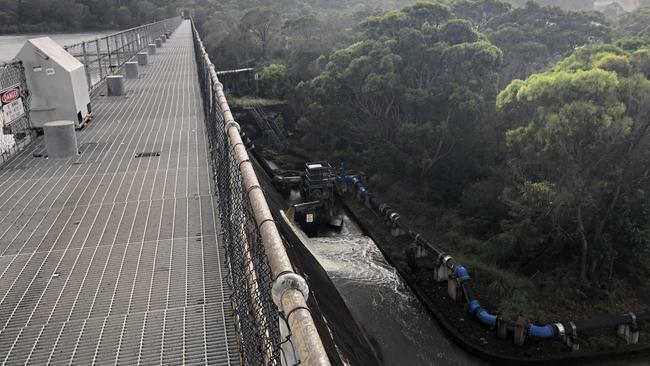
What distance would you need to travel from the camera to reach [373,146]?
22.8 metres

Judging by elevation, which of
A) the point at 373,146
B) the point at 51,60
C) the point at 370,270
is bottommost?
the point at 370,270

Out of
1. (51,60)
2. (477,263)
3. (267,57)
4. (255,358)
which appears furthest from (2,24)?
(255,358)

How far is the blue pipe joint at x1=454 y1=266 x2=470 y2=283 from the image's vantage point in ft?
44.4

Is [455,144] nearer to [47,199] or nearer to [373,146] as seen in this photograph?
[373,146]

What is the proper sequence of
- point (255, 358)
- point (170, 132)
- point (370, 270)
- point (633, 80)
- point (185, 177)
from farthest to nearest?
point (370, 270)
point (633, 80)
point (170, 132)
point (185, 177)
point (255, 358)

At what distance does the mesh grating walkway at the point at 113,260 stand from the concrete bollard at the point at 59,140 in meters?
0.22

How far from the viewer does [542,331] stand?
1180cm

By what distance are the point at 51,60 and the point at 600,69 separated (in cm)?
1168

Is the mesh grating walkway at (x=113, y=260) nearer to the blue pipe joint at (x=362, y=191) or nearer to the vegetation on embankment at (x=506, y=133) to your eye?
the vegetation on embankment at (x=506, y=133)

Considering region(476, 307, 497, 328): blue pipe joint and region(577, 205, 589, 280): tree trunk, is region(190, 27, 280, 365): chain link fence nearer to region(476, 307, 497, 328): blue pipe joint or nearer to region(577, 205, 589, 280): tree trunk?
region(476, 307, 497, 328): blue pipe joint

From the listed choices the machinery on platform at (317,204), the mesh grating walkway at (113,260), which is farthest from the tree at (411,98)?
the mesh grating walkway at (113,260)

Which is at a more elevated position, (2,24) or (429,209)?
(2,24)

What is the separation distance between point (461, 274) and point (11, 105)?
34.1 ft

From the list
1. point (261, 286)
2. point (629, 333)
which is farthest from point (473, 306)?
point (261, 286)
